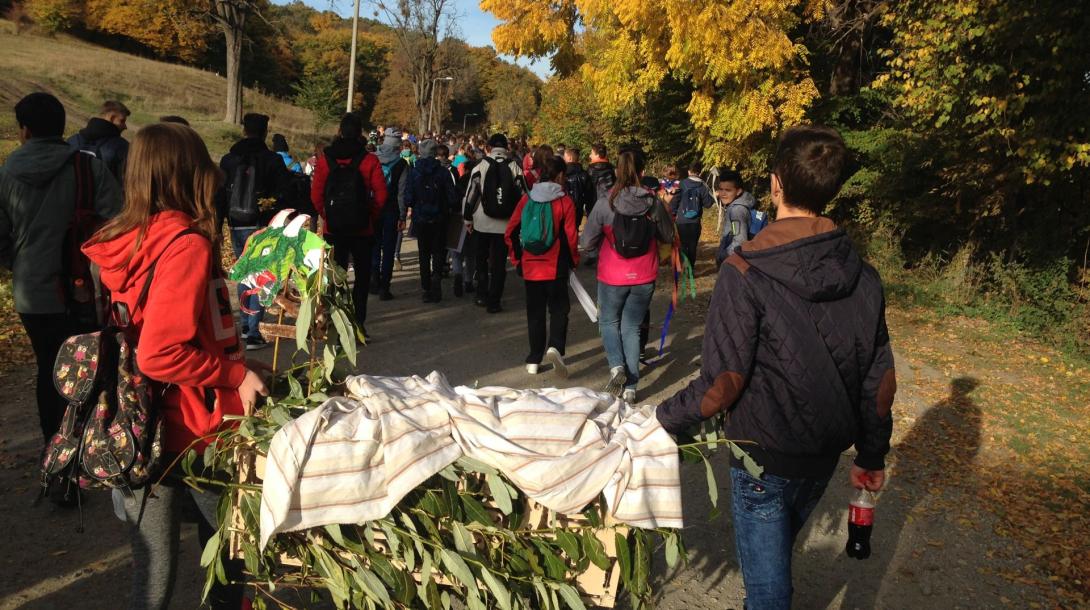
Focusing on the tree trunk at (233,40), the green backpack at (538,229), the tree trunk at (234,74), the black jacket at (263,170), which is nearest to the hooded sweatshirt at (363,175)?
the black jacket at (263,170)

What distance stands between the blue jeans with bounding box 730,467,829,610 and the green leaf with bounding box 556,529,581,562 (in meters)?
0.60

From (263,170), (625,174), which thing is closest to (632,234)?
(625,174)

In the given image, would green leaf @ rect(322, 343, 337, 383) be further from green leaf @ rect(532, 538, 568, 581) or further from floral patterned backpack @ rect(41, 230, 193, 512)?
green leaf @ rect(532, 538, 568, 581)

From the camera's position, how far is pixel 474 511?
94.2 inches

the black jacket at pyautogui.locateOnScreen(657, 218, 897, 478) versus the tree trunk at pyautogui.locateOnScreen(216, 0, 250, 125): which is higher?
the tree trunk at pyautogui.locateOnScreen(216, 0, 250, 125)

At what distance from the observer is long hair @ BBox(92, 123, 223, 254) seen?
2475 millimetres

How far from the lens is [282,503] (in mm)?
2238

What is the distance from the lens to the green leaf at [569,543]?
2.37 metres

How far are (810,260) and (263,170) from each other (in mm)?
5524

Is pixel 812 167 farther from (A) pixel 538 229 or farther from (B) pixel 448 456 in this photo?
(A) pixel 538 229

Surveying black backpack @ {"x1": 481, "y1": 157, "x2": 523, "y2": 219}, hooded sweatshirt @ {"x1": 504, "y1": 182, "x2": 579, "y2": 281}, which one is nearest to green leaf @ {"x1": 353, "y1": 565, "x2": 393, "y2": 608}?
hooded sweatshirt @ {"x1": 504, "y1": 182, "x2": 579, "y2": 281}

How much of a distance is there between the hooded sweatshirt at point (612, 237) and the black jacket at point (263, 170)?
9.12 ft

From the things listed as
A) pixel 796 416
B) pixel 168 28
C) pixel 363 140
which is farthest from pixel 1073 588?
pixel 168 28

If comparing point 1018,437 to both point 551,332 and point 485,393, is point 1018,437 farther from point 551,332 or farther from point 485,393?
point 485,393
